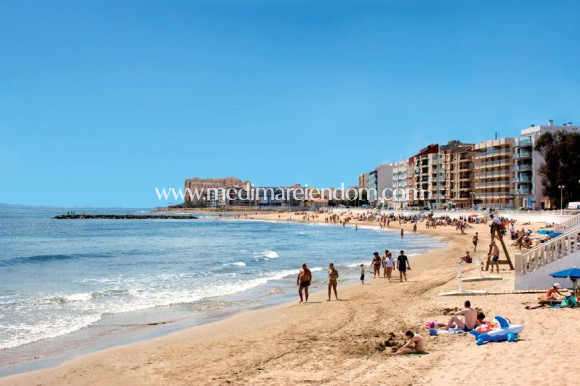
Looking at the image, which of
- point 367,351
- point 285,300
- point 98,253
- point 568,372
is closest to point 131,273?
point 285,300

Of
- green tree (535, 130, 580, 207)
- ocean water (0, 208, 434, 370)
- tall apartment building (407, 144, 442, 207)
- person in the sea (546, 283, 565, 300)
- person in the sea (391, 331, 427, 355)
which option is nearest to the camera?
person in the sea (391, 331, 427, 355)

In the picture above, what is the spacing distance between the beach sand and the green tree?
180 feet

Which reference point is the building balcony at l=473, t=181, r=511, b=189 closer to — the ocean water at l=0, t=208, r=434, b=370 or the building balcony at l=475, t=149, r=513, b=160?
the building balcony at l=475, t=149, r=513, b=160

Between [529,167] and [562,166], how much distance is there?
1053cm

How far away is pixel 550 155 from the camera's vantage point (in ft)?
216

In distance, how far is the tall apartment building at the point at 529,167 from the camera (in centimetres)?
7362

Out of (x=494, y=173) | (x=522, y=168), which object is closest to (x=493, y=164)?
(x=494, y=173)

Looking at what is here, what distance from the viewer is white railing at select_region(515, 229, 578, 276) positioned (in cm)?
1462

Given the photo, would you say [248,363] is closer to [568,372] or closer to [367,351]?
[367,351]

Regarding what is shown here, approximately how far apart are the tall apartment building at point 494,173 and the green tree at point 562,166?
449 inches

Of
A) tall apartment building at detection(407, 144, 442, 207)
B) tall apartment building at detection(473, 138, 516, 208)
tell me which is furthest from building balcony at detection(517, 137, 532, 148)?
tall apartment building at detection(407, 144, 442, 207)

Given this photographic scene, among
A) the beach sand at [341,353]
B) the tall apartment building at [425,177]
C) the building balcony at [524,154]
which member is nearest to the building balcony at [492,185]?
the building balcony at [524,154]

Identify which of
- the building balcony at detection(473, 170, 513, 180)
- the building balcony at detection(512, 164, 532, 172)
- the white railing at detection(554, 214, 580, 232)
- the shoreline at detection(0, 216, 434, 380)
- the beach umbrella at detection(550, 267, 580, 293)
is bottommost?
the shoreline at detection(0, 216, 434, 380)

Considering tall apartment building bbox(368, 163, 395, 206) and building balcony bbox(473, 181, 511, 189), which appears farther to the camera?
tall apartment building bbox(368, 163, 395, 206)
